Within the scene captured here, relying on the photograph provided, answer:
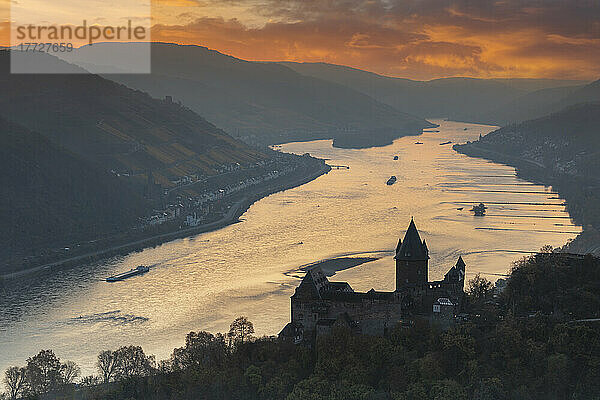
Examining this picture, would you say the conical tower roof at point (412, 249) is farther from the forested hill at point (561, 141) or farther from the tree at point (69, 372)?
the forested hill at point (561, 141)

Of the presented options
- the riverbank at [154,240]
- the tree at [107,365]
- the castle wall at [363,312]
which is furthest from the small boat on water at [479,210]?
the tree at [107,365]

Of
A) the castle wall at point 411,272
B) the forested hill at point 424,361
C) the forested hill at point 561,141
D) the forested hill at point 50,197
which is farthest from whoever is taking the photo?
the forested hill at point 561,141

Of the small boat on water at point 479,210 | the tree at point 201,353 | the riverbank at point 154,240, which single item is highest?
the small boat on water at point 479,210

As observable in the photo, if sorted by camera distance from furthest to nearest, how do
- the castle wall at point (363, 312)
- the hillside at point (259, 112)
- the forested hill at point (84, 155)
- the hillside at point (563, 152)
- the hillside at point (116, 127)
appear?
1. the hillside at point (259, 112)
2. the hillside at point (116, 127)
3. the hillside at point (563, 152)
4. the forested hill at point (84, 155)
5. the castle wall at point (363, 312)

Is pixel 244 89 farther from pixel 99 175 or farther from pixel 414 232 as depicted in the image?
pixel 414 232

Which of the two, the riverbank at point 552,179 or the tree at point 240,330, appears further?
the riverbank at point 552,179

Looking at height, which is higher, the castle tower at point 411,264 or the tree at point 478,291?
the castle tower at point 411,264

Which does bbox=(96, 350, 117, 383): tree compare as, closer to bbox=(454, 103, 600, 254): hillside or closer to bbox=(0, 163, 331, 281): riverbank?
bbox=(0, 163, 331, 281): riverbank
